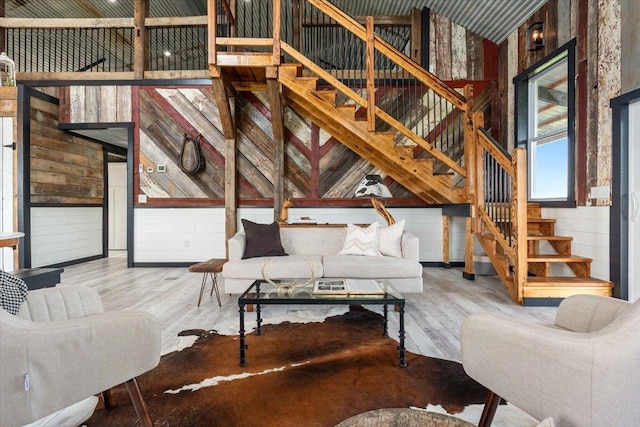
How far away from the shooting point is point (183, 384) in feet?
6.39

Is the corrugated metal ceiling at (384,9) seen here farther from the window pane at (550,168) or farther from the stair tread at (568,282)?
the stair tread at (568,282)

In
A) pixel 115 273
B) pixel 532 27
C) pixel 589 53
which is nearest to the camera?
pixel 589 53

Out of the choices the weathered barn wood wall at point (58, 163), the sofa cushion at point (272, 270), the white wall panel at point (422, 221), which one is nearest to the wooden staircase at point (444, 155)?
the white wall panel at point (422, 221)

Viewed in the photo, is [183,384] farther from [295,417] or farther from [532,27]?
[532,27]

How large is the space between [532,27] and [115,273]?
700 cm

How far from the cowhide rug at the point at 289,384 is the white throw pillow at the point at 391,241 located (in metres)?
1.32

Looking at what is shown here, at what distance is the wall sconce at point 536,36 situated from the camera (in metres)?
4.69

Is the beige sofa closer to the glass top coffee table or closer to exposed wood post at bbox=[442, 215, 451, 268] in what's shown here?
the glass top coffee table

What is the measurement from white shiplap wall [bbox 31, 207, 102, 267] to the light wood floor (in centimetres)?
63

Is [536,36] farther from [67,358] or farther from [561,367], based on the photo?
[67,358]

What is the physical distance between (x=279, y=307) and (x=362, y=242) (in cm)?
116

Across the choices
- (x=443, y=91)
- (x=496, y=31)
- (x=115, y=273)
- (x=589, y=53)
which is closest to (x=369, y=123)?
(x=443, y=91)

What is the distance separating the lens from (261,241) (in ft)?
12.5

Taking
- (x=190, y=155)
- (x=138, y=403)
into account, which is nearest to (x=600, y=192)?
(x=138, y=403)
